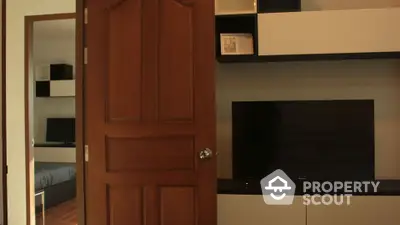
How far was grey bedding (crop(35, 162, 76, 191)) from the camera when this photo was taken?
5.07m

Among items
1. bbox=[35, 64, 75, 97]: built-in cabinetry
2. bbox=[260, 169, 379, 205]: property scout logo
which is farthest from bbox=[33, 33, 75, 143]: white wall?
bbox=[260, 169, 379, 205]: property scout logo

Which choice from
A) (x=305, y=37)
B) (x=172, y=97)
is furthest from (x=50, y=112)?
(x=305, y=37)

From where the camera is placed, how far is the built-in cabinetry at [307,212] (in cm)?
286

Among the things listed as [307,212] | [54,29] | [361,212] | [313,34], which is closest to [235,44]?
[313,34]

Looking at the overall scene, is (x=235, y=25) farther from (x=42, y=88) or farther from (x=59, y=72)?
(x=42, y=88)

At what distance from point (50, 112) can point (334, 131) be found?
5.53 metres

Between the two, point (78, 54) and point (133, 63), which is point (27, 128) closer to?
point (78, 54)

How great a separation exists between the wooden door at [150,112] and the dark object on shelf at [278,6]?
44 cm

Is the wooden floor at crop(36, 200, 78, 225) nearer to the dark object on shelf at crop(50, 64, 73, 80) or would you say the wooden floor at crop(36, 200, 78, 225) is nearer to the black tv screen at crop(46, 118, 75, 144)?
the black tv screen at crop(46, 118, 75, 144)

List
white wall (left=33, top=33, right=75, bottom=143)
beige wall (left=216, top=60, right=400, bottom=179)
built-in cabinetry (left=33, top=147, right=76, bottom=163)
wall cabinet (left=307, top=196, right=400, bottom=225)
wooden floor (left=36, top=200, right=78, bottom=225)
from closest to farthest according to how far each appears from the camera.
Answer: wall cabinet (left=307, top=196, right=400, bottom=225)
beige wall (left=216, top=60, right=400, bottom=179)
wooden floor (left=36, top=200, right=78, bottom=225)
built-in cabinetry (left=33, top=147, right=76, bottom=163)
white wall (left=33, top=33, right=75, bottom=143)

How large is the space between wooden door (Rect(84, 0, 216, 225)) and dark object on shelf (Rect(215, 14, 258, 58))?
0.28 m

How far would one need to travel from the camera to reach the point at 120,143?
9.74 ft

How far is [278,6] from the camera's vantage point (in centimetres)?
308

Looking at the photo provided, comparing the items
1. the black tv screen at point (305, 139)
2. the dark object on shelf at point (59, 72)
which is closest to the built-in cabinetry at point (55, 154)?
the dark object on shelf at point (59, 72)
